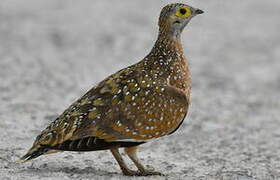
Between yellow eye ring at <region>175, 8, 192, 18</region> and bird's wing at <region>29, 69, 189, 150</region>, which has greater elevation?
yellow eye ring at <region>175, 8, 192, 18</region>

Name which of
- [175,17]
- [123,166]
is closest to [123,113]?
[123,166]

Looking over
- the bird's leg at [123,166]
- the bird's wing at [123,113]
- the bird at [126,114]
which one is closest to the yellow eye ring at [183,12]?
the bird at [126,114]

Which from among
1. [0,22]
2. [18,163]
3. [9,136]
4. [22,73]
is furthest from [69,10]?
[18,163]

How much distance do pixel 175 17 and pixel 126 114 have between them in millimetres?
1519

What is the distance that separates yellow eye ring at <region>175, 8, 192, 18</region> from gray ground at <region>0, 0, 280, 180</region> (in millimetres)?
1867

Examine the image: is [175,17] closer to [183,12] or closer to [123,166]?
[183,12]

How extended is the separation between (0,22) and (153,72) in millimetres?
11386

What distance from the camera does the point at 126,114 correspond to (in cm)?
811

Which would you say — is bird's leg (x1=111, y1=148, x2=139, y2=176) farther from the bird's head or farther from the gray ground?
the bird's head

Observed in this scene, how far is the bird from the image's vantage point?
312 inches

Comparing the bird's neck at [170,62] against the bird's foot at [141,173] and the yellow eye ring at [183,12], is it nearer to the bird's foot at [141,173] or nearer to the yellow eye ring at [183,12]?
the yellow eye ring at [183,12]

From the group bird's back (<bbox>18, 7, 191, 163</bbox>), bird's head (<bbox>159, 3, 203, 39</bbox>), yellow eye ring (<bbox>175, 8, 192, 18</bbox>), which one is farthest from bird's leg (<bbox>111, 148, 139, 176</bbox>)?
yellow eye ring (<bbox>175, 8, 192, 18</bbox>)

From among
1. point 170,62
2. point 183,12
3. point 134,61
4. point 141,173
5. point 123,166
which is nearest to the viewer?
point 123,166

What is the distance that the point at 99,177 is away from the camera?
8.35m
